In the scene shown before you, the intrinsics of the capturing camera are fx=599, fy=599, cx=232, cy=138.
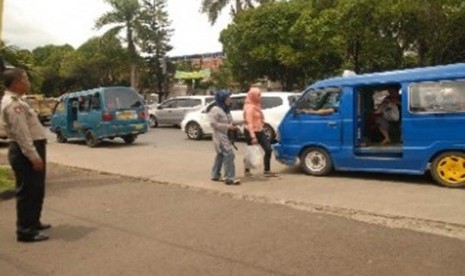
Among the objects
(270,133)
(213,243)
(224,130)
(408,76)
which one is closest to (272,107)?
(270,133)

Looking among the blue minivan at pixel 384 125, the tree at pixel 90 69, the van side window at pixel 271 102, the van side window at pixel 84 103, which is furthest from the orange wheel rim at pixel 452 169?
the tree at pixel 90 69

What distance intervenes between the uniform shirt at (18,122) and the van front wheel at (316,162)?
608 cm

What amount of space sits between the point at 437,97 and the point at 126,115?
11550 millimetres

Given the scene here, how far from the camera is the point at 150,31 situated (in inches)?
1853

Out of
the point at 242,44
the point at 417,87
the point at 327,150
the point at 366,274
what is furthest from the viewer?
the point at 242,44

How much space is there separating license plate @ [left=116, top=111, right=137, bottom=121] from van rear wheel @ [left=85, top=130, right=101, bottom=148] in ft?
3.76

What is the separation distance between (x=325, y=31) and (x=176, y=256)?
28.0 metres

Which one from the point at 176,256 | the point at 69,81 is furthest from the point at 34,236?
the point at 69,81

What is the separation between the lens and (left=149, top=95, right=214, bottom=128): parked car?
27000mm

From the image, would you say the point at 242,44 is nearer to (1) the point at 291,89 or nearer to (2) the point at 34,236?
(1) the point at 291,89

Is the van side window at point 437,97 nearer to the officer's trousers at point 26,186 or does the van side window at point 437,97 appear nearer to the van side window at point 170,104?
the officer's trousers at point 26,186

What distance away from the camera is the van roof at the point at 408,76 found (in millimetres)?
9656

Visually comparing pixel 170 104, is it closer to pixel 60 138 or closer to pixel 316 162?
pixel 60 138

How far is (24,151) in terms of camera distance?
259 inches
